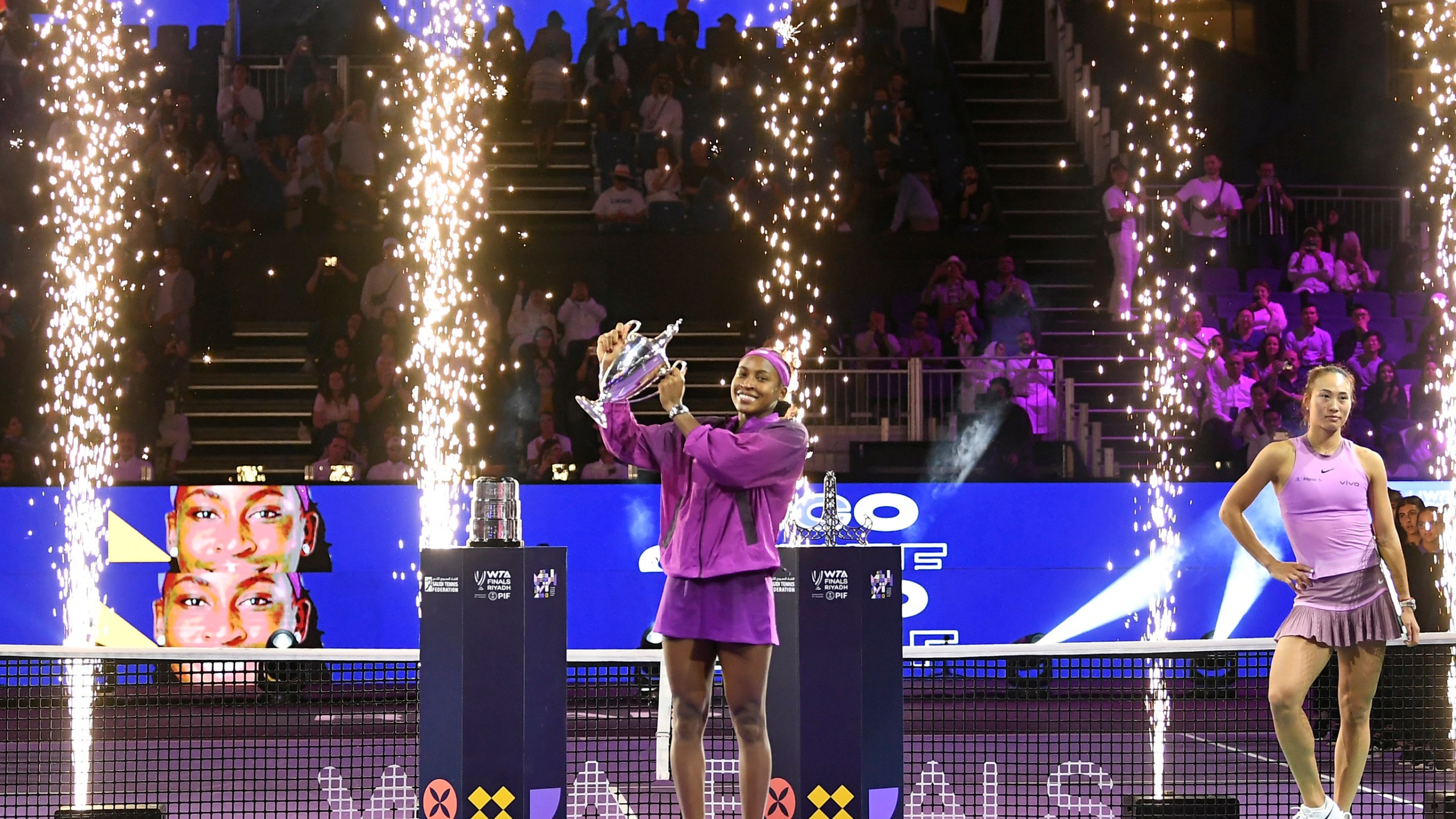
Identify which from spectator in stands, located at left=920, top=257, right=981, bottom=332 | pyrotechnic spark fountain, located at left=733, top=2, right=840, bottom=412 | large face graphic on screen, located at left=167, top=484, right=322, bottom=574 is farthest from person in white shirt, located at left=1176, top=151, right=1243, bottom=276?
large face graphic on screen, located at left=167, top=484, right=322, bottom=574

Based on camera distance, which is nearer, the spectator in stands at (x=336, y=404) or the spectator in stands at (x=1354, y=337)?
the spectator in stands at (x=336, y=404)

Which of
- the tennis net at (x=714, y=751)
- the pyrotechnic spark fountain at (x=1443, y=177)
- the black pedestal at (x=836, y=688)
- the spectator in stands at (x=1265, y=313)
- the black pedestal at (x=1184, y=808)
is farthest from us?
the spectator in stands at (x=1265, y=313)

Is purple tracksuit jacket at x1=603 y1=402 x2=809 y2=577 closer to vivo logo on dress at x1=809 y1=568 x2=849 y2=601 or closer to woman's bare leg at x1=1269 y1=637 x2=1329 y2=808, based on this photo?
vivo logo on dress at x1=809 y1=568 x2=849 y2=601

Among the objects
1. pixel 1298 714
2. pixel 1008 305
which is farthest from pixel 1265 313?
pixel 1298 714

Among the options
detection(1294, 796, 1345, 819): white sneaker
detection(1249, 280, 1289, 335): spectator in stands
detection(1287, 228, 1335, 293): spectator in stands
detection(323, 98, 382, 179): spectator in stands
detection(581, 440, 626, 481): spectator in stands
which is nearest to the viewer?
detection(1294, 796, 1345, 819): white sneaker

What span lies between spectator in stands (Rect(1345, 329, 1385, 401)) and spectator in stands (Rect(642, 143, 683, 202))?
622 cm

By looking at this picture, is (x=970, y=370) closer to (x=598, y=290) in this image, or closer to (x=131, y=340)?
(x=598, y=290)

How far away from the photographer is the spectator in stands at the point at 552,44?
615 inches

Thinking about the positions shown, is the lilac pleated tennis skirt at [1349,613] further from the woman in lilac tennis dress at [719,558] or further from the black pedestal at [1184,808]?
the woman in lilac tennis dress at [719,558]

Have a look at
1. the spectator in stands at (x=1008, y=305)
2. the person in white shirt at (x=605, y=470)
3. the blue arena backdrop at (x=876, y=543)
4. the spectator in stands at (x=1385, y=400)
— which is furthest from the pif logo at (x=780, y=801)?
the spectator in stands at (x=1385, y=400)

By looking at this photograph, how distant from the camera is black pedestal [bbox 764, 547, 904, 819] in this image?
5.04 metres

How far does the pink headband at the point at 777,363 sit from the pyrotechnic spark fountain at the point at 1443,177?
275 inches

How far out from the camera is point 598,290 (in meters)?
13.8

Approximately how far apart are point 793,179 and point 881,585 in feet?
32.0
